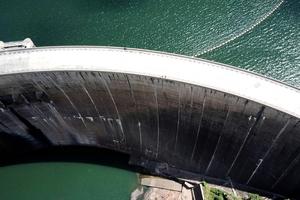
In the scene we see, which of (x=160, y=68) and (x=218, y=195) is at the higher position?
(x=160, y=68)

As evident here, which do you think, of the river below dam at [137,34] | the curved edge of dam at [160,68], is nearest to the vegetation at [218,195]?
the river below dam at [137,34]

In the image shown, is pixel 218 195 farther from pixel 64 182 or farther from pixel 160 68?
pixel 64 182

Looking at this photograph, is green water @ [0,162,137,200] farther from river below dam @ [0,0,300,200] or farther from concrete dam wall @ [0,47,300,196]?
concrete dam wall @ [0,47,300,196]

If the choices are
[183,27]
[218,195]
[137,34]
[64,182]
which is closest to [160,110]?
[218,195]

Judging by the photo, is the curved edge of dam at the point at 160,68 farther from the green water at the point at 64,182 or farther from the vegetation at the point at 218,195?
the green water at the point at 64,182

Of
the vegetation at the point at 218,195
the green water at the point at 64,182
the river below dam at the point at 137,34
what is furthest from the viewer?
the river below dam at the point at 137,34

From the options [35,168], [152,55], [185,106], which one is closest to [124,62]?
[152,55]
